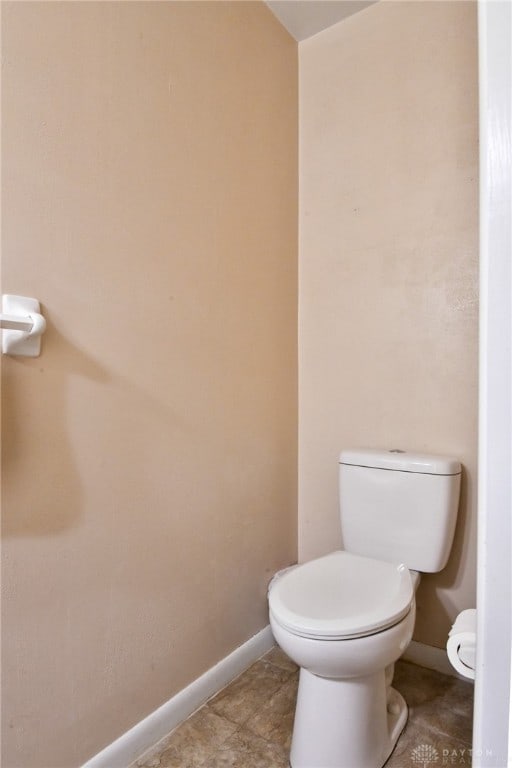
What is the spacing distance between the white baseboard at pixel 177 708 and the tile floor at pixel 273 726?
0.02 metres

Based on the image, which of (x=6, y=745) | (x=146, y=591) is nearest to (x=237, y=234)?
(x=146, y=591)

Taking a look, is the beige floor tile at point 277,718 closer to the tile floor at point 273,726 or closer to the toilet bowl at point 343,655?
the tile floor at point 273,726

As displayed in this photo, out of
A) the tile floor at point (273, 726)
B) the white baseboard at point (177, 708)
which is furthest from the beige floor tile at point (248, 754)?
the white baseboard at point (177, 708)

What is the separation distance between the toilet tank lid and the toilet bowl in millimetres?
341

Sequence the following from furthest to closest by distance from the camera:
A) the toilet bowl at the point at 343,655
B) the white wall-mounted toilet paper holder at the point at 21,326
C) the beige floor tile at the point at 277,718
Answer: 1. the beige floor tile at the point at 277,718
2. the toilet bowl at the point at 343,655
3. the white wall-mounted toilet paper holder at the point at 21,326

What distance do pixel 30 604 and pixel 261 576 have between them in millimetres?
911

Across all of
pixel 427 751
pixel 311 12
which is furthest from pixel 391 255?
pixel 427 751

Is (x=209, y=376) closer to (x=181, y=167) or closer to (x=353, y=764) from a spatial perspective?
(x=181, y=167)

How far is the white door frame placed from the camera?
13.1 inches

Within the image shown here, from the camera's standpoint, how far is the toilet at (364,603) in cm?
107

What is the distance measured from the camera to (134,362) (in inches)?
48.6

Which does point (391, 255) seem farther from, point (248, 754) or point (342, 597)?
point (248, 754)

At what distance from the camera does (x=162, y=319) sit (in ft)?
4.33

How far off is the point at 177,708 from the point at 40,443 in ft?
3.00
